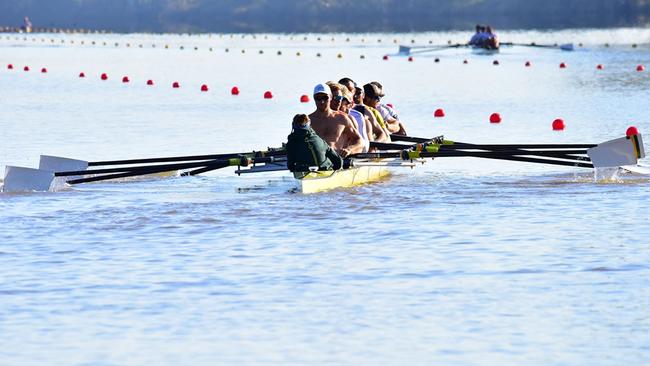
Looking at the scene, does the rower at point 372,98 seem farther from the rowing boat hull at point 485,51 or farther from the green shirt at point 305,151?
the rowing boat hull at point 485,51

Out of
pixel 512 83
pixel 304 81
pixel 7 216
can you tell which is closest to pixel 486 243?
pixel 7 216

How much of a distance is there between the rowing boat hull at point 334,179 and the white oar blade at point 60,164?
3.48 metres

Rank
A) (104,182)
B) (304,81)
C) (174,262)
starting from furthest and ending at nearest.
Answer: (304,81)
(104,182)
(174,262)

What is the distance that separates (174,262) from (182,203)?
4394mm

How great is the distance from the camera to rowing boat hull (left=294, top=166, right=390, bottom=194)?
19.0 metres

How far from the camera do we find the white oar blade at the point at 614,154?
2072cm

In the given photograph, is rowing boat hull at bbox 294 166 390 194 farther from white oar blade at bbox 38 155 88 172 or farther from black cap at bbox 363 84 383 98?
white oar blade at bbox 38 155 88 172

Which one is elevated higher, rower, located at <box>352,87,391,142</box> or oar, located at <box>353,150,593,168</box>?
rower, located at <box>352,87,391,142</box>

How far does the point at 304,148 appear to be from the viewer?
Answer: 740 inches

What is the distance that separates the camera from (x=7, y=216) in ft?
57.7

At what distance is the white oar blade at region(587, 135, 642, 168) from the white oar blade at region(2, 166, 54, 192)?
24.3ft

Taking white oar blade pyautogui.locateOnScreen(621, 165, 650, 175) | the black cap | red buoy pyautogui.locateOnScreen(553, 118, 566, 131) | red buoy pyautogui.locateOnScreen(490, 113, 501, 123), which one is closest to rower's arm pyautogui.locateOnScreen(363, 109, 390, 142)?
the black cap

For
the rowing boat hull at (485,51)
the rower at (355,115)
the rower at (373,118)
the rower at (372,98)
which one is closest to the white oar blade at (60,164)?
the rower at (355,115)

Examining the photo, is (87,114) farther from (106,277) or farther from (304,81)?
(106,277)
